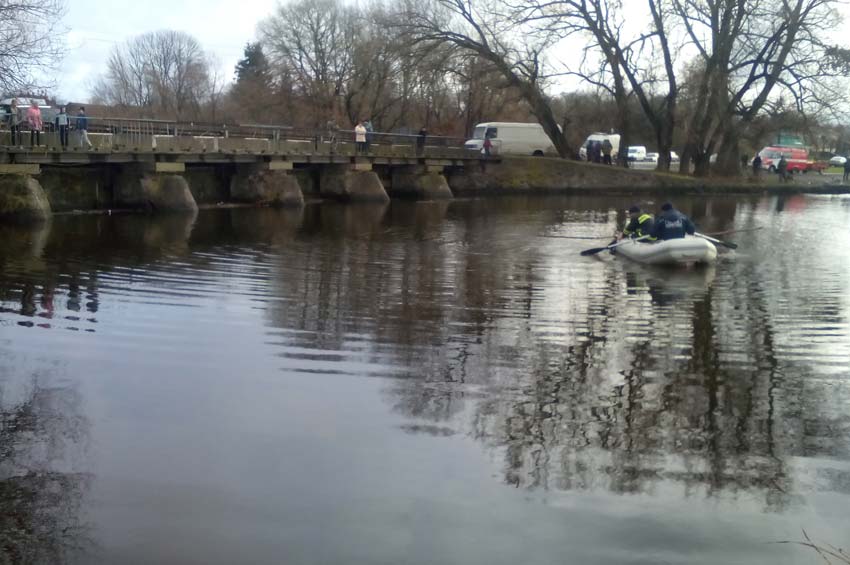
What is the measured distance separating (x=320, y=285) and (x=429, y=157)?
99.3 feet

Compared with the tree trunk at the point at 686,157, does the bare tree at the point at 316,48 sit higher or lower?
higher

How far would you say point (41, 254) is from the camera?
1922cm

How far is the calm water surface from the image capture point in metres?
5.86

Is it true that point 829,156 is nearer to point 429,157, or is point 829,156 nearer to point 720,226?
point 429,157

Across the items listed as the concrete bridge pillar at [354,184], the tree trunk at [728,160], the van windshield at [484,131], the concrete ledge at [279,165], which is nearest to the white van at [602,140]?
the tree trunk at [728,160]

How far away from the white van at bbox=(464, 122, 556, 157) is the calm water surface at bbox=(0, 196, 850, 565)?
37236 mm

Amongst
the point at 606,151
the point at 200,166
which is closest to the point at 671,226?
the point at 200,166

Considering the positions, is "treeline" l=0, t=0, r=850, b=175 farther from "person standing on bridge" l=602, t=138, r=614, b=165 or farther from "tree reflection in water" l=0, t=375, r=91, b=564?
"tree reflection in water" l=0, t=375, r=91, b=564

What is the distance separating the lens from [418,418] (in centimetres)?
805

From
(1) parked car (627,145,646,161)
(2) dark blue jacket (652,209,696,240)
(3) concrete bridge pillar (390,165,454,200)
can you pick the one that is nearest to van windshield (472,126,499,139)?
(3) concrete bridge pillar (390,165,454,200)

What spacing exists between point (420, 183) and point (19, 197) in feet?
72.2

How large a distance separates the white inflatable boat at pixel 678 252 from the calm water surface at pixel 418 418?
4.82ft

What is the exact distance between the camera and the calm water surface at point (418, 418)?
586cm

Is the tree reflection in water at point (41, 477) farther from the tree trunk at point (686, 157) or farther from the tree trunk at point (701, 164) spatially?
the tree trunk at point (701, 164)
